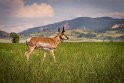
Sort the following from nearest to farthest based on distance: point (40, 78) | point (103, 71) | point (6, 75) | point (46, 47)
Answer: point (40, 78) < point (6, 75) < point (103, 71) < point (46, 47)

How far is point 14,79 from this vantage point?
8820 mm

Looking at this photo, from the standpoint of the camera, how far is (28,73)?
1000 centimetres

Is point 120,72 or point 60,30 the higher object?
point 60,30

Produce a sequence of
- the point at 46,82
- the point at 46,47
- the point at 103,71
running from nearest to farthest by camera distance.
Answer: the point at 46,82 → the point at 103,71 → the point at 46,47

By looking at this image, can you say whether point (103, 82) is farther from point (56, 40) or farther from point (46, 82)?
point (56, 40)

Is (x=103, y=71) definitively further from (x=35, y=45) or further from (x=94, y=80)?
(x=35, y=45)

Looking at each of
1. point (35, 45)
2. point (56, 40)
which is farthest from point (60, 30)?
point (35, 45)

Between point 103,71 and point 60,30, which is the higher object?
point 60,30

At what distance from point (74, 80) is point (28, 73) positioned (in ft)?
6.61

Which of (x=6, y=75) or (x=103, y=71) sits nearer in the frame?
(x=6, y=75)

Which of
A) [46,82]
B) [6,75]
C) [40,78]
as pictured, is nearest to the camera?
[46,82]

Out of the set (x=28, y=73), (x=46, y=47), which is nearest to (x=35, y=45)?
(x=46, y=47)

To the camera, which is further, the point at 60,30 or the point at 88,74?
the point at 60,30

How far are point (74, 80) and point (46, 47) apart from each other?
855cm
